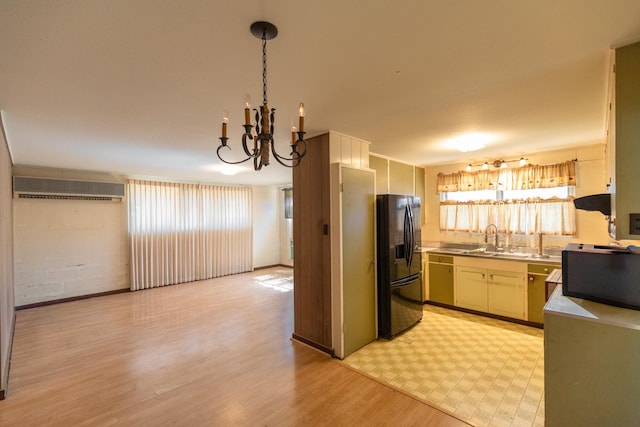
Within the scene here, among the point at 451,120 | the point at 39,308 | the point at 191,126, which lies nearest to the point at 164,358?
the point at 191,126

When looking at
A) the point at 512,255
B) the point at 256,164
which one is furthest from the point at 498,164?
the point at 256,164

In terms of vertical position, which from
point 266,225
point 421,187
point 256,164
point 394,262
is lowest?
point 394,262

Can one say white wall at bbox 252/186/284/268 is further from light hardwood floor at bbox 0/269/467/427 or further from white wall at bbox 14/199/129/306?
light hardwood floor at bbox 0/269/467/427

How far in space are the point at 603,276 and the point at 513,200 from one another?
9.45 ft

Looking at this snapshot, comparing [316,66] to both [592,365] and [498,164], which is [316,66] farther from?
[498,164]

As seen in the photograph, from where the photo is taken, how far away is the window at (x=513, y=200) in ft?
12.9

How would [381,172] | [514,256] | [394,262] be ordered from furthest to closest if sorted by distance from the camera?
[381,172] → [514,256] → [394,262]

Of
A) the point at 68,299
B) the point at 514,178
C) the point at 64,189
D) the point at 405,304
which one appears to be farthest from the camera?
the point at 68,299

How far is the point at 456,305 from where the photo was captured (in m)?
4.40

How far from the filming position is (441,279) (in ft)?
15.0

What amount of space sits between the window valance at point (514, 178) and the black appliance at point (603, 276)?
257cm

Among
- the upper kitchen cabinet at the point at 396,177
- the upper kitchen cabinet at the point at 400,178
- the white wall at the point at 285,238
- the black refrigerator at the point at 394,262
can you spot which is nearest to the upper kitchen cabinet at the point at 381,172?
the upper kitchen cabinet at the point at 396,177

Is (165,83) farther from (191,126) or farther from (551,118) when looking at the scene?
(551,118)

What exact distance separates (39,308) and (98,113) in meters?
4.41
